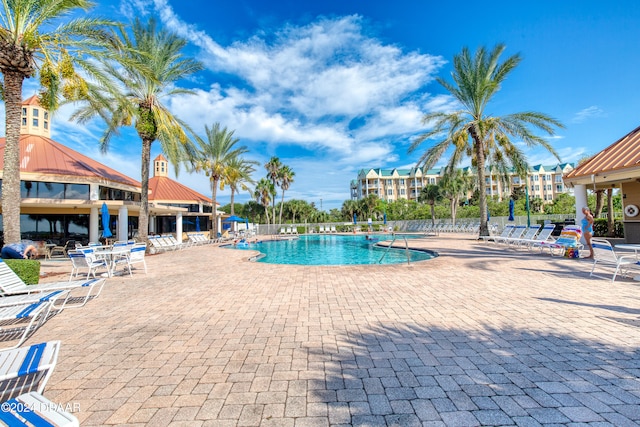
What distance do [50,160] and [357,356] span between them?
1972 centimetres

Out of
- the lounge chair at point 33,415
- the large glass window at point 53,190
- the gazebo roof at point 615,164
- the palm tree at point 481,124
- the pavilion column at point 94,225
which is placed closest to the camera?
the lounge chair at point 33,415

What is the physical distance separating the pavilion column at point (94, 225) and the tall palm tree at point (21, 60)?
9542mm

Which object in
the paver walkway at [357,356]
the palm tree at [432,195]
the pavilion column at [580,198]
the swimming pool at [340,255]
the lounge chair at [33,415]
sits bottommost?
the swimming pool at [340,255]

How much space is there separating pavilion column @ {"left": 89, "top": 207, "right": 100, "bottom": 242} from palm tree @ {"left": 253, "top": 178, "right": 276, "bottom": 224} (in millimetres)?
22897

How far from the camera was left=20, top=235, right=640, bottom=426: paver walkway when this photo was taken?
Answer: 2080 millimetres

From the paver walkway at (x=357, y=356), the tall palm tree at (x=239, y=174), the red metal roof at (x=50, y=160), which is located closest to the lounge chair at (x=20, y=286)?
the paver walkway at (x=357, y=356)

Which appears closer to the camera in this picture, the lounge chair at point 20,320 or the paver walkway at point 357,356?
the paver walkway at point 357,356

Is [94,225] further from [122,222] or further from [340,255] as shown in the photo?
[340,255]

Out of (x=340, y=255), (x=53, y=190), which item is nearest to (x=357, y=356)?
(x=340, y=255)

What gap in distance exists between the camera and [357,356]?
2930mm

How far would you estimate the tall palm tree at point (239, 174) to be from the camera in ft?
86.0

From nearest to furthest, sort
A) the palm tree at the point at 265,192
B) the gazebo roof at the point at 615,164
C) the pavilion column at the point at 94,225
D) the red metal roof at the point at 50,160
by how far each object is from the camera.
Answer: the gazebo roof at the point at 615,164
the red metal roof at the point at 50,160
the pavilion column at the point at 94,225
the palm tree at the point at 265,192

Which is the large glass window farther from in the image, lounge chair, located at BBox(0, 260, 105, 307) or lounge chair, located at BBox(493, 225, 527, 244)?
lounge chair, located at BBox(493, 225, 527, 244)

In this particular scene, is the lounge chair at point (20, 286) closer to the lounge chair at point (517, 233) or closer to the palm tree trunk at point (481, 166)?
the lounge chair at point (517, 233)
